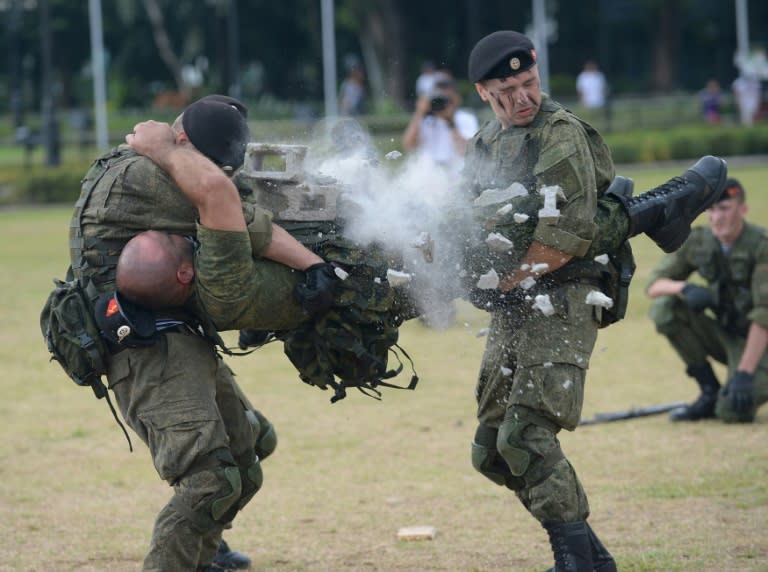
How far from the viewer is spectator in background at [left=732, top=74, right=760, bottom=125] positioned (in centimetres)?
4056

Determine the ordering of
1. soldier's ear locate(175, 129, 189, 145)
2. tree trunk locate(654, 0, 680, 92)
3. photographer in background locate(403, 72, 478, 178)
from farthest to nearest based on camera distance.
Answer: tree trunk locate(654, 0, 680, 92)
photographer in background locate(403, 72, 478, 178)
soldier's ear locate(175, 129, 189, 145)

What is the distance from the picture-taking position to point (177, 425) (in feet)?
17.4

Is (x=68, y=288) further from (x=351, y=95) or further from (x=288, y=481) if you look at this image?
(x=351, y=95)

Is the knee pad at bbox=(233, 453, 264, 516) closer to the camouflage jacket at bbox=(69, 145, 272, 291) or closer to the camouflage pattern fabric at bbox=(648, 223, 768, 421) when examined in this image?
the camouflage jacket at bbox=(69, 145, 272, 291)

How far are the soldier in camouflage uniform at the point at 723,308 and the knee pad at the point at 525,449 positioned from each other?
12.2 feet

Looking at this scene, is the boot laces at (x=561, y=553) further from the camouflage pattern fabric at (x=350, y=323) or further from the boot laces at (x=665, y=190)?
the boot laces at (x=665, y=190)

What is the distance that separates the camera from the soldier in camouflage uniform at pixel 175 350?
5.33 meters

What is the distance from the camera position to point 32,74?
6322 centimetres

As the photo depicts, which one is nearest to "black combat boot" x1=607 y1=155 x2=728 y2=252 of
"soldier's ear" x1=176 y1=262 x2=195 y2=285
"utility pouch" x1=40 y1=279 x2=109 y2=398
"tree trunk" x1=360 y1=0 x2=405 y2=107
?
"soldier's ear" x1=176 y1=262 x2=195 y2=285

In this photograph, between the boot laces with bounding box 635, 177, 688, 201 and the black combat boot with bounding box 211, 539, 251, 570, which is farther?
the black combat boot with bounding box 211, 539, 251, 570

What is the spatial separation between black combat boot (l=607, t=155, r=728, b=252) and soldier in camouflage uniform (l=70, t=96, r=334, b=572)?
56.7 inches

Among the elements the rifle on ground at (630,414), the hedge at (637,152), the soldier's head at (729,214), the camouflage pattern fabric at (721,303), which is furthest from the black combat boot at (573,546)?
the hedge at (637,152)

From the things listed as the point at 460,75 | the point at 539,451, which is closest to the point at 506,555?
the point at 539,451

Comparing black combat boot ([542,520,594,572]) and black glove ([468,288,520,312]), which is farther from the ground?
black glove ([468,288,520,312])
